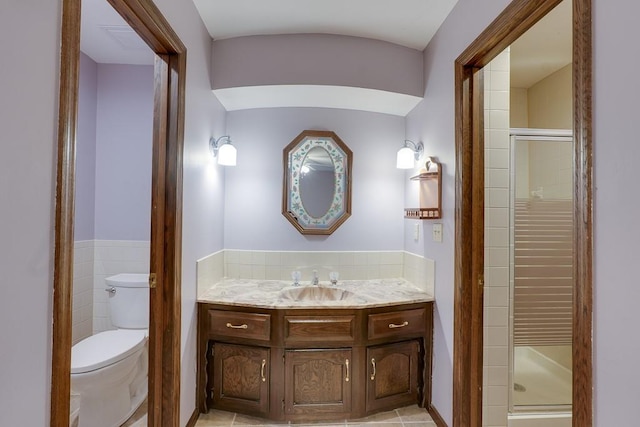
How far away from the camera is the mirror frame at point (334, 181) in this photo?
2.68 metres

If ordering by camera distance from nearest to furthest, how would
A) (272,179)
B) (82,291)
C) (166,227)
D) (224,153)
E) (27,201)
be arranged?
(27,201), (166,227), (224,153), (82,291), (272,179)

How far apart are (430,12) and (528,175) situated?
1369 mm

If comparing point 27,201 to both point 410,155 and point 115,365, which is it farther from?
point 410,155

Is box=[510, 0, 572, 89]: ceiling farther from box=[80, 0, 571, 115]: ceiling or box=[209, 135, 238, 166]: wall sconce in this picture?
box=[209, 135, 238, 166]: wall sconce

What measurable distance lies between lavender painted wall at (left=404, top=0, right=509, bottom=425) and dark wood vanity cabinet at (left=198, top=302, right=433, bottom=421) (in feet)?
0.97

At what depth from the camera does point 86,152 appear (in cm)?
260

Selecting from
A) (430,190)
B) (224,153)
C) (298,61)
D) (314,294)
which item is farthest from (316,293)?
(298,61)

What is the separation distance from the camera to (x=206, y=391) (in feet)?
6.89

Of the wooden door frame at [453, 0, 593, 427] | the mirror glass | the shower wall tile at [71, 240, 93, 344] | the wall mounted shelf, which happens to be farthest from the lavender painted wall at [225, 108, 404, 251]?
the shower wall tile at [71, 240, 93, 344]

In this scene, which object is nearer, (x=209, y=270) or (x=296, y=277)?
(x=209, y=270)

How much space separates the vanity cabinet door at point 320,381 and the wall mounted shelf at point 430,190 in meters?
1.01

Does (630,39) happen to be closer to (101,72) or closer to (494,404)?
(494,404)

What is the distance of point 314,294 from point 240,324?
667 mm

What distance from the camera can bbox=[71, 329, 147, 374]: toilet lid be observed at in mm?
1817
